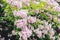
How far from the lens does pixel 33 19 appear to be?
4.43 metres

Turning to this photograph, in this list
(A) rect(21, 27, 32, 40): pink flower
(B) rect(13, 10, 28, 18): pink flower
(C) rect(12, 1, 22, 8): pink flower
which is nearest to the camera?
(A) rect(21, 27, 32, 40): pink flower

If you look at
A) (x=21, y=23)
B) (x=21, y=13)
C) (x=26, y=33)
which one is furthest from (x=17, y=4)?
(x=26, y=33)

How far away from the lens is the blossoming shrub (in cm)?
429

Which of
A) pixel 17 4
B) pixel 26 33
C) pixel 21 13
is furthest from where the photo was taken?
pixel 17 4

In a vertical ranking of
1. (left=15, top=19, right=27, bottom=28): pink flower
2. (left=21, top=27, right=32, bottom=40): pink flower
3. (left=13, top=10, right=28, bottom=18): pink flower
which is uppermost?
(left=13, top=10, right=28, bottom=18): pink flower

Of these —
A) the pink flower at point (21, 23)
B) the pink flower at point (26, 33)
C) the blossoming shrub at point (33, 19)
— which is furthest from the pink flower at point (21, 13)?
the pink flower at point (26, 33)

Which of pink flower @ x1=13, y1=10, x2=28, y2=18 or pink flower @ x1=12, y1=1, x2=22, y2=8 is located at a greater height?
pink flower @ x1=12, y1=1, x2=22, y2=8

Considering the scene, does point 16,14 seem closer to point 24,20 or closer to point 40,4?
point 24,20

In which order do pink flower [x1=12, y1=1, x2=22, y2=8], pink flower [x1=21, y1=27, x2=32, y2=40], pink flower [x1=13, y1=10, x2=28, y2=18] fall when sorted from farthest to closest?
1. pink flower [x1=12, y1=1, x2=22, y2=8]
2. pink flower [x1=13, y1=10, x2=28, y2=18]
3. pink flower [x1=21, y1=27, x2=32, y2=40]

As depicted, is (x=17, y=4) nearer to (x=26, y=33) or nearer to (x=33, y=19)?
(x=33, y=19)

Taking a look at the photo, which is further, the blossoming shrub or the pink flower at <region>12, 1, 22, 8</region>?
the pink flower at <region>12, 1, 22, 8</region>

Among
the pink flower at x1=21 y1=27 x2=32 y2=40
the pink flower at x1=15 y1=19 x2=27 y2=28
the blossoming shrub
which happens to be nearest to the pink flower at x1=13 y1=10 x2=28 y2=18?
the blossoming shrub

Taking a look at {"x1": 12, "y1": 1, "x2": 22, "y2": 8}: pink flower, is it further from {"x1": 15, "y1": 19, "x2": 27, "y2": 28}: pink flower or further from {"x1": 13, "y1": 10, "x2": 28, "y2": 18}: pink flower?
{"x1": 15, "y1": 19, "x2": 27, "y2": 28}: pink flower

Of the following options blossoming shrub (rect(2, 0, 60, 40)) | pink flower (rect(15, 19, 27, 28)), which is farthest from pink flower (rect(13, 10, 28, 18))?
pink flower (rect(15, 19, 27, 28))
